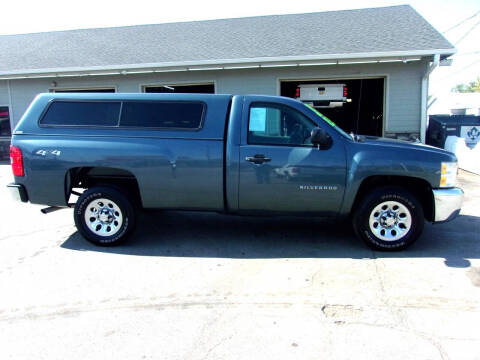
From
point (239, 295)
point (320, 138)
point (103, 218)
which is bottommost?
point (239, 295)

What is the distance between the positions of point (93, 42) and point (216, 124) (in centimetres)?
1204

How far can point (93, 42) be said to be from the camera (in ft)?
47.2

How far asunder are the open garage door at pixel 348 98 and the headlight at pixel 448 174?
25.0 ft

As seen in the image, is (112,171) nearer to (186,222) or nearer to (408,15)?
(186,222)

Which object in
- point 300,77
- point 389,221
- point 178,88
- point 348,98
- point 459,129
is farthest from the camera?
point 348,98

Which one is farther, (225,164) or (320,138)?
(225,164)

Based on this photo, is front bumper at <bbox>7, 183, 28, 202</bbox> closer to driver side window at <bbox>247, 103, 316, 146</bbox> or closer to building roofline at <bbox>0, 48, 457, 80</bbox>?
driver side window at <bbox>247, 103, 316, 146</bbox>

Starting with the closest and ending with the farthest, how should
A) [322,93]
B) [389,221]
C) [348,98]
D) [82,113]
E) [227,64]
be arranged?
1. [389,221]
2. [82,113]
3. [227,64]
4. [322,93]
5. [348,98]

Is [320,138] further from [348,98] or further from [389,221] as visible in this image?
[348,98]

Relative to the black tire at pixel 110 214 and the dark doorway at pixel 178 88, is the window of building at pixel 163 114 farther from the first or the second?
the dark doorway at pixel 178 88

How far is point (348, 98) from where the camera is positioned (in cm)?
1524

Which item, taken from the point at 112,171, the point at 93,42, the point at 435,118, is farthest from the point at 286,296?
the point at 93,42

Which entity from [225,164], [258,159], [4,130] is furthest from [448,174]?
[4,130]

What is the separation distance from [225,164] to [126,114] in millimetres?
1478
